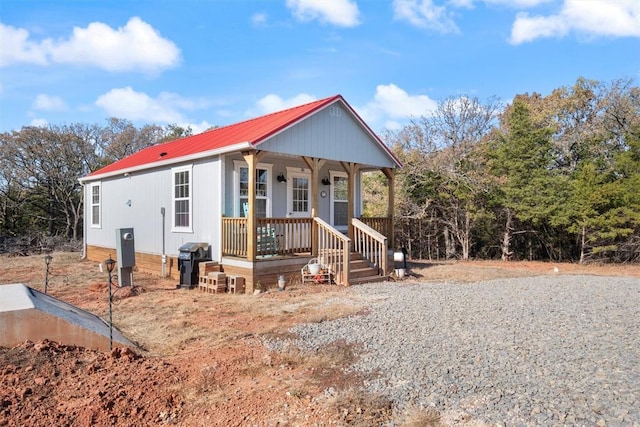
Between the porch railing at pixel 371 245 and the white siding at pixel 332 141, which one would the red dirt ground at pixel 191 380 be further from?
the white siding at pixel 332 141

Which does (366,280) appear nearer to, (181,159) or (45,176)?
(181,159)

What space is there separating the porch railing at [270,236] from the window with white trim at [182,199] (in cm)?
159

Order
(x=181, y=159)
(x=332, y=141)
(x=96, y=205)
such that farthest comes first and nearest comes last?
(x=96, y=205) → (x=332, y=141) → (x=181, y=159)

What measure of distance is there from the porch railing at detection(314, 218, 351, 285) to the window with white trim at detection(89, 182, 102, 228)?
30.1 feet

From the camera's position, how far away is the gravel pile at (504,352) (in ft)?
10.6

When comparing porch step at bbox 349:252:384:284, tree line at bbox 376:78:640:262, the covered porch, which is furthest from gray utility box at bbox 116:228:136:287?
tree line at bbox 376:78:640:262

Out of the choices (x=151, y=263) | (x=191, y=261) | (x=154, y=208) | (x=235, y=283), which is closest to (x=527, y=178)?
(x=235, y=283)

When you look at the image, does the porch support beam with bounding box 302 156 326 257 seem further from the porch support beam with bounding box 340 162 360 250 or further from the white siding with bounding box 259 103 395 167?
the porch support beam with bounding box 340 162 360 250

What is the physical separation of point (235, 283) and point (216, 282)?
16.2 inches

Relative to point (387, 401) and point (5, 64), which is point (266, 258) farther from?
point (5, 64)

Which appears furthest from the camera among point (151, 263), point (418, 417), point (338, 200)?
point (338, 200)

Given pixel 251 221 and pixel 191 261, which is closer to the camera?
pixel 251 221

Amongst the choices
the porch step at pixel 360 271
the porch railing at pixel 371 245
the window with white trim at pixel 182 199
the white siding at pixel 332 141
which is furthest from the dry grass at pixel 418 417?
the window with white trim at pixel 182 199

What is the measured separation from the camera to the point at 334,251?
9727 mm
